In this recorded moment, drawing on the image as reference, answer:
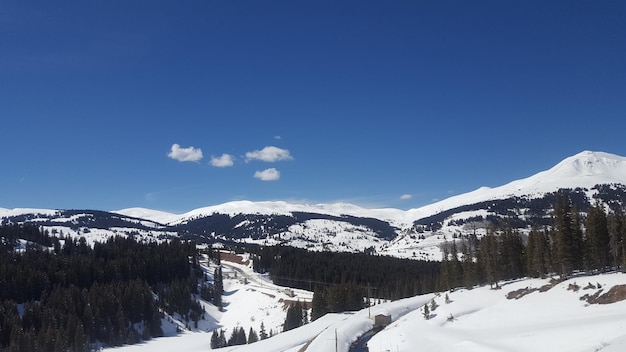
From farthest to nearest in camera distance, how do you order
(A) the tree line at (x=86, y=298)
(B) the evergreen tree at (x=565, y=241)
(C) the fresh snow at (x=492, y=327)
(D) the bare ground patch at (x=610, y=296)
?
(A) the tree line at (x=86, y=298) → (B) the evergreen tree at (x=565, y=241) → (D) the bare ground patch at (x=610, y=296) → (C) the fresh snow at (x=492, y=327)

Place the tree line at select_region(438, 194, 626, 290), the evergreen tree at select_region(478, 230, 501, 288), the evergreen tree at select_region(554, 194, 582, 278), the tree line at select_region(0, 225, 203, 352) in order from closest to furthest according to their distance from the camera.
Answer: the evergreen tree at select_region(554, 194, 582, 278) < the tree line at select_region(438, 194, 626, 290) < the evergreen tree at select_region(478, 230, 501, 288) < the tree line at select_region(0, 225, 203, 352)

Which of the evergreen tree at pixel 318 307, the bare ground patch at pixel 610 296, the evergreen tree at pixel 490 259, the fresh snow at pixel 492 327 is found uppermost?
the evergreen tree at pixel 490 259

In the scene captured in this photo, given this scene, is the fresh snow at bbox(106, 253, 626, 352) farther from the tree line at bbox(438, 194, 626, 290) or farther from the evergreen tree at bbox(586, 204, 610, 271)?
the evergreen tree at bbox(586, 204, 610, 271)

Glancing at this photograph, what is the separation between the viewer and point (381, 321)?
79625mm

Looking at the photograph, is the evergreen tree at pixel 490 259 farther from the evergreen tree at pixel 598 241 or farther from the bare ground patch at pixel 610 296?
the bare ground patch at pixel 610 296

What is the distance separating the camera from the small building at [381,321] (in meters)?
78.6

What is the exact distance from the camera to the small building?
258 ft

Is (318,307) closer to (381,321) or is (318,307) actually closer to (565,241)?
(381,321)

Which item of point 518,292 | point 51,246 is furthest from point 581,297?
point 51,246

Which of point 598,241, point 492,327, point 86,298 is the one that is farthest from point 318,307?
point 492,327

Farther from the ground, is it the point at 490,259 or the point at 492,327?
the point at 490,259

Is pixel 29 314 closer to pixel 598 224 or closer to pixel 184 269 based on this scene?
pixel 184 269

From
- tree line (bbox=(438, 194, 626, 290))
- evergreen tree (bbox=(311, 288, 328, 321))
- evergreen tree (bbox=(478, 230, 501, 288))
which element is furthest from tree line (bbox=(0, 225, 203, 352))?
tree line (bbox=(438, 194, 626, 290))

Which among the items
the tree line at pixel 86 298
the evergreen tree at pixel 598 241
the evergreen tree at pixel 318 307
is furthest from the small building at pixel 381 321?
the tree line at pixel 86 298
